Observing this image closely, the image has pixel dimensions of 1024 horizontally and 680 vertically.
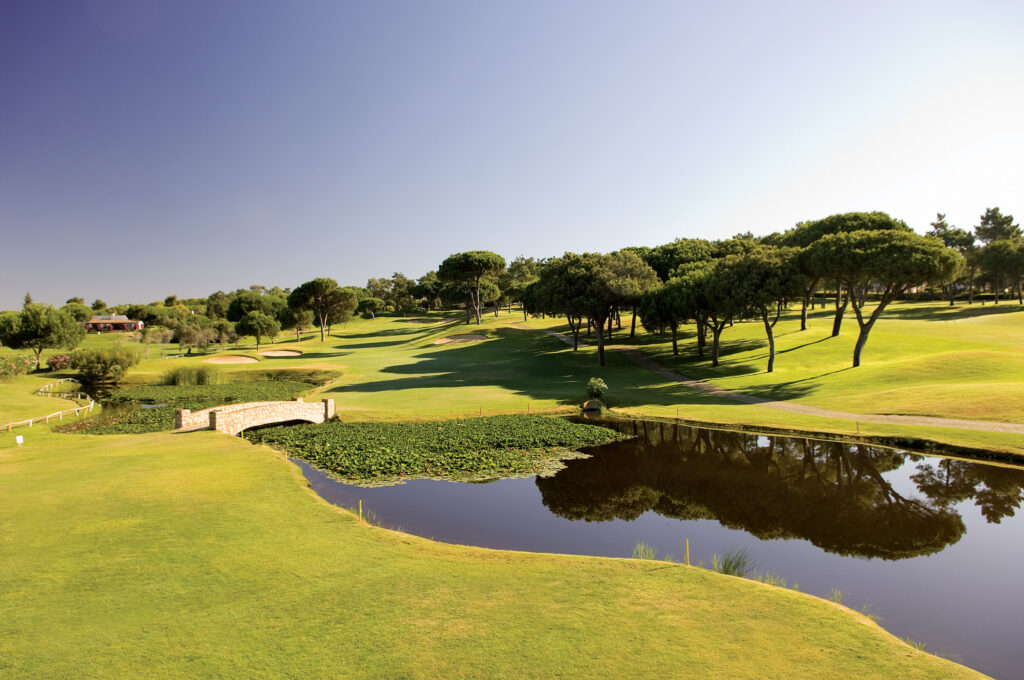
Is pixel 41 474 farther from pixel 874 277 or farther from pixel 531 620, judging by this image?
pixel 874 277

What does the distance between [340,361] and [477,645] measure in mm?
63492

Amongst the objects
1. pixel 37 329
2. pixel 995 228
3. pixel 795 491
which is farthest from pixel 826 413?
pixel 995 228

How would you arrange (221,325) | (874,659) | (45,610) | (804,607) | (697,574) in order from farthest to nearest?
(221,325) → (697,574) → (804,607) → (45,610) → (874,659)

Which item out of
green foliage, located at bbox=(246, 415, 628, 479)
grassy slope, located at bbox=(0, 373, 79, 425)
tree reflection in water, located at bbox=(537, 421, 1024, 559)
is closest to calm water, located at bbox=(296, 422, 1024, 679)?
tree reflection in water, located at bbox=(537, 421, 1024, 559)

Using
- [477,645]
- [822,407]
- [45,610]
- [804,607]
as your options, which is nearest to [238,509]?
[45,610]

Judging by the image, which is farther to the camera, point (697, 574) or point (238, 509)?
point (238, 509)

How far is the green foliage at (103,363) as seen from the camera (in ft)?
191

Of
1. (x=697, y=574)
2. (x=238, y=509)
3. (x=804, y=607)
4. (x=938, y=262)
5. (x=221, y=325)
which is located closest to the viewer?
(x=804, y=607)

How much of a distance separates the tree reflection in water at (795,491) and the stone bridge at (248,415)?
19.7m

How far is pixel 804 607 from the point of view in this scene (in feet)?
39.7

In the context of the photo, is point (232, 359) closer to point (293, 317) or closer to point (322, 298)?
point (322, 298)

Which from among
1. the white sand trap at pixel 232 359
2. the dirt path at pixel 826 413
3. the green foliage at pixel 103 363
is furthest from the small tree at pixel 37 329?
the dirt path at pixel 826 413

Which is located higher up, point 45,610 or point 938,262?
point 938,262

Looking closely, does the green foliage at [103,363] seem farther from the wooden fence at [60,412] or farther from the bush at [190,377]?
the bush at [190,377]
